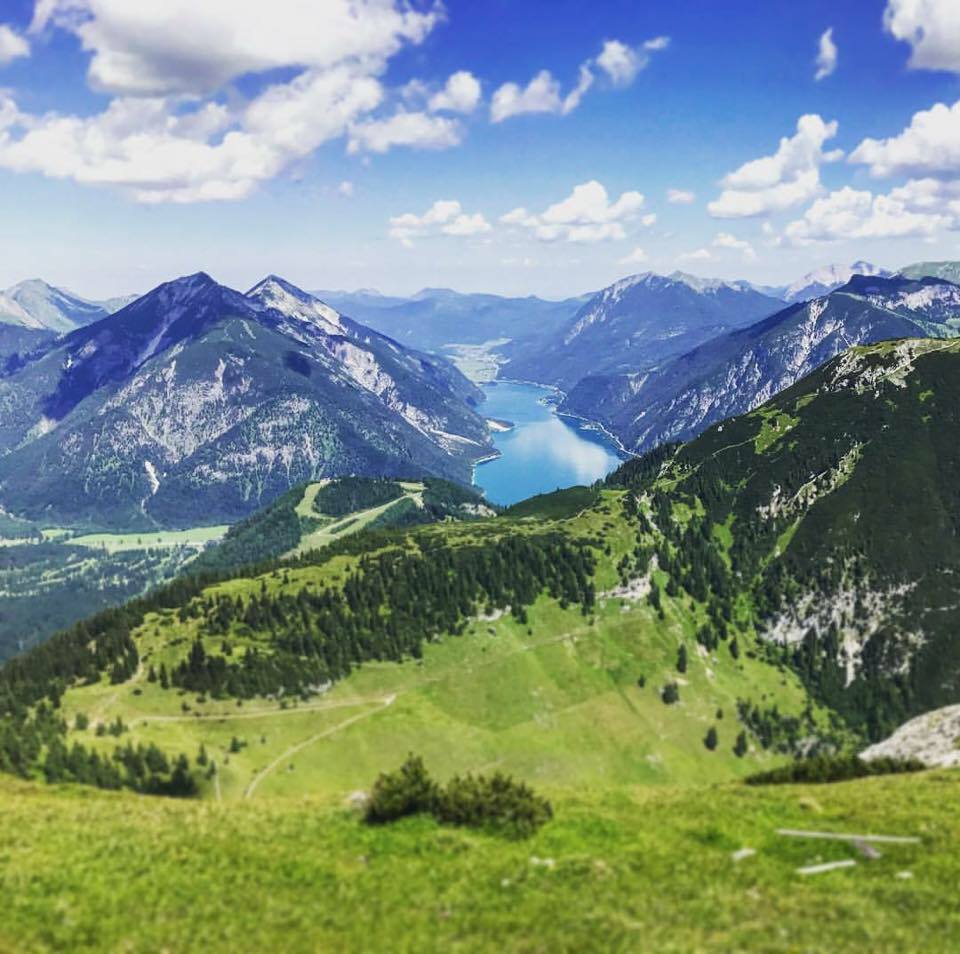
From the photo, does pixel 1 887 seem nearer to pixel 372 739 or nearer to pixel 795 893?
pixel 795 893

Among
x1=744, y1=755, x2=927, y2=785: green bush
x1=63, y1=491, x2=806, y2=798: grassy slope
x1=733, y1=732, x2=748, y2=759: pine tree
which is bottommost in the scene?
x1=733, y1=732, x2=748, y2=759: pine tree

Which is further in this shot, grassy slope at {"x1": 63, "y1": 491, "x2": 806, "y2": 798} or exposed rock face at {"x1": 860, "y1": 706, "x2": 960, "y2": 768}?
grassy slope at {"x1": 63, "y1": 491, "x2": 806, "y2": 798}

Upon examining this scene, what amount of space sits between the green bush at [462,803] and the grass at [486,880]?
4.81 ft

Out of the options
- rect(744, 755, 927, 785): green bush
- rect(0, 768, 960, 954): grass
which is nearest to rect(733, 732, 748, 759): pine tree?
rect(744, 755, 927, 785): green bush

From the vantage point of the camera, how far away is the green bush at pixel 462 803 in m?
53.2

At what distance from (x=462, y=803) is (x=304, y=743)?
367 feet

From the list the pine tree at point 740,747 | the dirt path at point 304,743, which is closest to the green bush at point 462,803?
the dirt path at point 304,743

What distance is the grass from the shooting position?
3694cm

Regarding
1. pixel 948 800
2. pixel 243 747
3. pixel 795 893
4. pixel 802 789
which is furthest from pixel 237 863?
pixel 243 747

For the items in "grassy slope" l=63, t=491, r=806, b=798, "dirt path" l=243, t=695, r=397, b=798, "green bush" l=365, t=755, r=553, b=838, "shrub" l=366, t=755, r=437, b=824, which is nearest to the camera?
"green bush" l=365, t=755, r=553, b=838

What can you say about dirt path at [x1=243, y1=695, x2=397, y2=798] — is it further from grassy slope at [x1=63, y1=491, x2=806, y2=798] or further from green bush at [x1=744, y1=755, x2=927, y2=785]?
green bush at [x1=744, y1=755, x2=927, y2=785]

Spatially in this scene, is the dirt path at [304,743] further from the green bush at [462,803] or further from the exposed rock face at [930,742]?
the exposed rock face at [930,742]

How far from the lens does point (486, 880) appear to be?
43656mm

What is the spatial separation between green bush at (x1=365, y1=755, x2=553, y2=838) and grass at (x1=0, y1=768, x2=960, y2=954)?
1.47 meters
